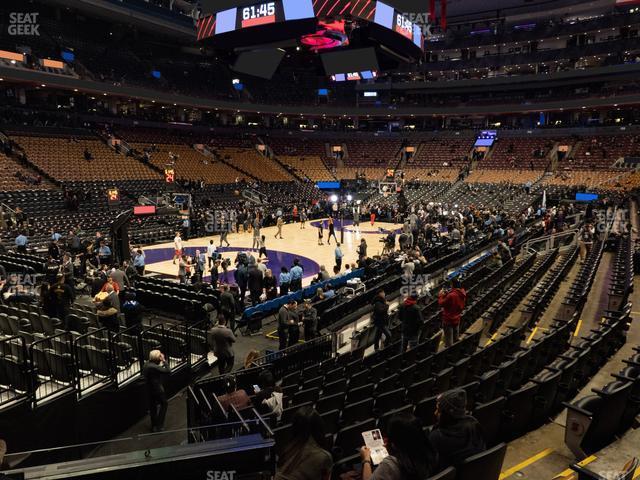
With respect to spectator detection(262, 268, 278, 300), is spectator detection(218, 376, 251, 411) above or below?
above

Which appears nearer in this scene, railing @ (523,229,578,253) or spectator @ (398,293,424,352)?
spectator @ (398,293,424,352)

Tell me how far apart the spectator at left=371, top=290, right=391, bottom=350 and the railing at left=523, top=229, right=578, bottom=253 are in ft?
31.6

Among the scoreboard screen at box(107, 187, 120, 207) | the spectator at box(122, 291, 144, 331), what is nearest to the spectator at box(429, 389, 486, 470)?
the spectator at box(122, 291, 144, 331)

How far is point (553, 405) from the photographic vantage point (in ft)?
16.5

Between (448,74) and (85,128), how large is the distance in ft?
115

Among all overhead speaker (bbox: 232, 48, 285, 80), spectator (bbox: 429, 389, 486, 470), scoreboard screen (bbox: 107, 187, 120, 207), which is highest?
overhead speaker (bbox: 232, 48, 285, 80)

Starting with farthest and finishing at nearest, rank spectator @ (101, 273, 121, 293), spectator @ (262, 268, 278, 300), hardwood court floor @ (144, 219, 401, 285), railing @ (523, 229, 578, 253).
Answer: hardwood court floor @ (144, 219, 401, 285)
railing @ (523, 229, 578, 253)
spectator @ (262, 268, 278, 300)
spectator @ (101, 273, 121, 293)

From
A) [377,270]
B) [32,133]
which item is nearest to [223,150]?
[32,133]

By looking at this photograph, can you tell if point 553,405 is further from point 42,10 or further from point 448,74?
point 448,74

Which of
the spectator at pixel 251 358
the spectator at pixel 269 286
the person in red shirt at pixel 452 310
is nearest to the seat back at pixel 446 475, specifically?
the spectator at pixel 251 358

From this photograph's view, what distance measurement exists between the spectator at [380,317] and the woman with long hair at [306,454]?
18.0 ft

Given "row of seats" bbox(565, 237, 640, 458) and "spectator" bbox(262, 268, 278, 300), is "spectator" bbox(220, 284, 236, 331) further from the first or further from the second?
"row of seats" bbox(565, 237, 640, 458)
